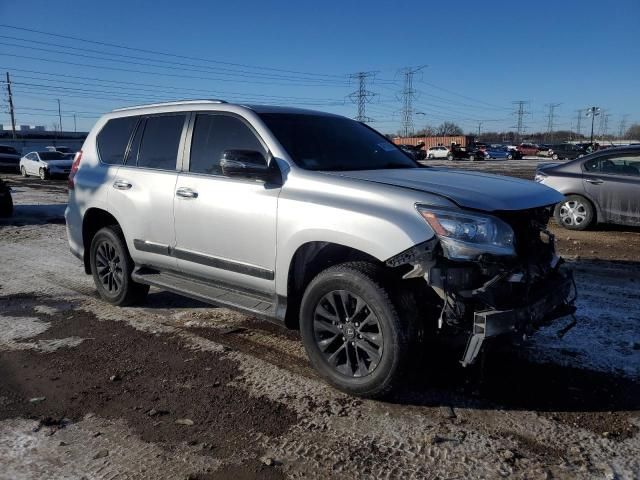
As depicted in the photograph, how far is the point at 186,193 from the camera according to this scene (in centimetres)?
456

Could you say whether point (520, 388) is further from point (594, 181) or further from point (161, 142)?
point (594, 181)

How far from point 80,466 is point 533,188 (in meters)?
3.31

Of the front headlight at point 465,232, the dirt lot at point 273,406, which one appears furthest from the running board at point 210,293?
the front headlight at point 465,232

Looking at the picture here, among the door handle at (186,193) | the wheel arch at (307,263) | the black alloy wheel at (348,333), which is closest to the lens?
the black alloy wheel at (348,333)

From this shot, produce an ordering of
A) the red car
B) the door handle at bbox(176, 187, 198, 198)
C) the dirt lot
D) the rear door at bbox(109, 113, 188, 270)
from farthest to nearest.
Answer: the red car < the rear door at bbox(109, 113, 188, 270) < the door handle at bbox(176, 187, 198, 198) < the dirt lot

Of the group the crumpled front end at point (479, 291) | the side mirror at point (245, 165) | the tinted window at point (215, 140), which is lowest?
the crumpled front end at point (479, 291)

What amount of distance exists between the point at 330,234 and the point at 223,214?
1.07 metres

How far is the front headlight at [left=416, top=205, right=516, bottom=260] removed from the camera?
3.18 meters

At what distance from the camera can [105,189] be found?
5453 millimetres

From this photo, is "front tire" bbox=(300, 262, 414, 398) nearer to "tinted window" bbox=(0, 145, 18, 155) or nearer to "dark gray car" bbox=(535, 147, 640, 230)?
"dark gray car" bbox=(535, 147, 640, 230)

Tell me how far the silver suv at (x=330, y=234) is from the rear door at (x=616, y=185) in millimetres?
5822

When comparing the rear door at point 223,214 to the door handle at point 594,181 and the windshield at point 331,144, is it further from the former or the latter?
the door handle at point 594,181

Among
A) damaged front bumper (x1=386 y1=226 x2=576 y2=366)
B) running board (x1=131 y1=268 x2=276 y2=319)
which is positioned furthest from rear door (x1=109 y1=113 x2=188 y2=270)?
damaged front bumper (x1=386 y1=226 x2=576 y2=366)

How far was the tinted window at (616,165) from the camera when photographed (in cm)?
926
